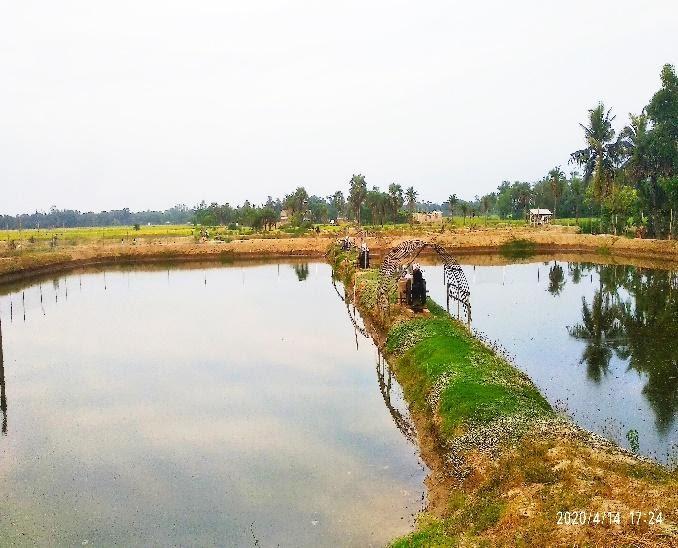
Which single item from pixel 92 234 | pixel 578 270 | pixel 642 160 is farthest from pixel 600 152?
pixel 92 234

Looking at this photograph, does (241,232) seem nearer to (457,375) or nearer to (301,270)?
(301,270)

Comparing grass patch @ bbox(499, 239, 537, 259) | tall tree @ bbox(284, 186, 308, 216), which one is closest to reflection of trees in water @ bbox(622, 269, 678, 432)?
grass patch @ bbox(499, 239, 537, 259)

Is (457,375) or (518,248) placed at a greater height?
(518,248)

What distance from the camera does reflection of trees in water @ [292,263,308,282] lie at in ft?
187

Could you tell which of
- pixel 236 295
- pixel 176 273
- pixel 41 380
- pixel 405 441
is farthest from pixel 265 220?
pixel 405 441

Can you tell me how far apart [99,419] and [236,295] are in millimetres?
25993

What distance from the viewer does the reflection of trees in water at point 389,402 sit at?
1809cm

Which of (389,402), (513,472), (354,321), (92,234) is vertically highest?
(92,234)

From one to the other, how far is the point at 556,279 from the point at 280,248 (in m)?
41.0

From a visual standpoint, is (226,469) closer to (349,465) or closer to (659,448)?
(349,465)

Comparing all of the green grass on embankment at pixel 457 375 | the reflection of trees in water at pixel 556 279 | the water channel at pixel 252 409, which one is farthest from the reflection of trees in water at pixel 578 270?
the green grass on embankment at pixel 457 375

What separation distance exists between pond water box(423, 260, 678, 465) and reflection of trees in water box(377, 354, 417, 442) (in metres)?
4.94

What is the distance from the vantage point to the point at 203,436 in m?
18.1

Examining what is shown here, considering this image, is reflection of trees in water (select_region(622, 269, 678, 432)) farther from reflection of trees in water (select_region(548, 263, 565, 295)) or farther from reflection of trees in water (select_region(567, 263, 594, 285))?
reflection of trees in water (select_region(548, 263, 565, 295))
